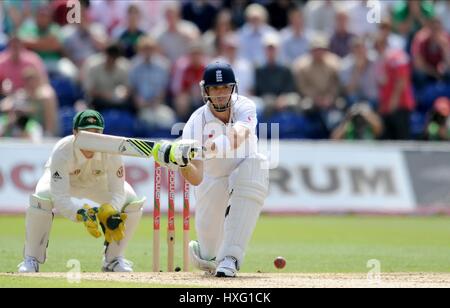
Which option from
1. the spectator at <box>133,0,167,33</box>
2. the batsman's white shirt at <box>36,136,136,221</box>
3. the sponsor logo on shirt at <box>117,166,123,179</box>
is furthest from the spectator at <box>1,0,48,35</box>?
the sponsor logo on shirt at <box>117,166,123,179</box>

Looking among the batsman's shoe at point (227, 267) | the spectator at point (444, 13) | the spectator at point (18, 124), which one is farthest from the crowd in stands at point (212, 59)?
the batsman's shoe at point (227, 267)

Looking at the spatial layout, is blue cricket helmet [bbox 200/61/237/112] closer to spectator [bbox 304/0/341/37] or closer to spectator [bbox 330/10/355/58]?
spectator [bbox 330/10/355/58]

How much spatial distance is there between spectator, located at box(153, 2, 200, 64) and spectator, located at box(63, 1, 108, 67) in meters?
1.00

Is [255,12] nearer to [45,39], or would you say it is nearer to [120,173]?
[45,39]

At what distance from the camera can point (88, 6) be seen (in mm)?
19203

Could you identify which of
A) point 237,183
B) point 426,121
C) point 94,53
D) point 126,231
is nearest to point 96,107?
point 94,53

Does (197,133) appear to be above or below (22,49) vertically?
below

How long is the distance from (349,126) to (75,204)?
8.90 m

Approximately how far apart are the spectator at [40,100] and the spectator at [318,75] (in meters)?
4.14

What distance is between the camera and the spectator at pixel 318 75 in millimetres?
18734

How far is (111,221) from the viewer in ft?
31.6

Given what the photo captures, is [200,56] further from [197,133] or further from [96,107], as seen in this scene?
[197,133]

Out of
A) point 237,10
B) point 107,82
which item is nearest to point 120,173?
point 107,82

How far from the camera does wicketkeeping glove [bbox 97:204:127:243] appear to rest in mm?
9602
